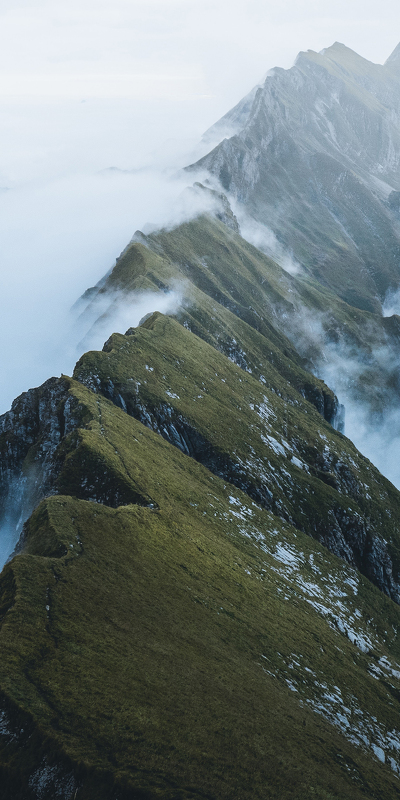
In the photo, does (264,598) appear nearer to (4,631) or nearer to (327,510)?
(4,631)

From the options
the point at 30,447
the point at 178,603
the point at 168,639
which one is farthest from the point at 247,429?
the point at 168,639

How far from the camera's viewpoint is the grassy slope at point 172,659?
3006 cm

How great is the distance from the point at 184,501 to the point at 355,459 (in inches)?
3771

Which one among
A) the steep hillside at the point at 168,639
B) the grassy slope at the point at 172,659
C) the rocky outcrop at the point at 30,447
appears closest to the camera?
the steep hillside at the point at 168,639

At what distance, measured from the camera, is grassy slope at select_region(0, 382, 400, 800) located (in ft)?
98.6

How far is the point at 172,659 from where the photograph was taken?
1544 inches

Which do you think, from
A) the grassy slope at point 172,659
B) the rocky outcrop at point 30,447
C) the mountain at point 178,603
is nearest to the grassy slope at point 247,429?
the mountain at point 178,603

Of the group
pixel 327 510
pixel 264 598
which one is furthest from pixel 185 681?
pixel 327 510

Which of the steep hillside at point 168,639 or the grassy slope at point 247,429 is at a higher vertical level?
the grassy slope at point 247,429

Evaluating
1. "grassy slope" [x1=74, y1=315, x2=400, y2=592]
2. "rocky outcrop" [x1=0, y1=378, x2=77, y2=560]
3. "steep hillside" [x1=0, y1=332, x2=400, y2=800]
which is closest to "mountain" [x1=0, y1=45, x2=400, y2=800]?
"steep hillside" [x1=0, y1=332, x2=400, y2=800]

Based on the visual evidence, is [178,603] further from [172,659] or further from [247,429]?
[247,429]

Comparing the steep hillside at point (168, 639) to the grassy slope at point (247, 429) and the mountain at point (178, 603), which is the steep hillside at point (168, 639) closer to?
the mountain at point (178, 603)

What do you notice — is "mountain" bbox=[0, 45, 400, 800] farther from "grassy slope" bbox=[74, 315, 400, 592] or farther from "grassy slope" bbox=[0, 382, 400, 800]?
"grassy slope" bbox=[74, 315, 400, 592]

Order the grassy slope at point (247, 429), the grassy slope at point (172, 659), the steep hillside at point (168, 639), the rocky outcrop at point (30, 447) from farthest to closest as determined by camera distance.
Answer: the grassy slope at point (247, 429), the rocky outcrop at point (30, 447), the grassy slope at point (172, 659), the steep hillside at point (168, 639)
